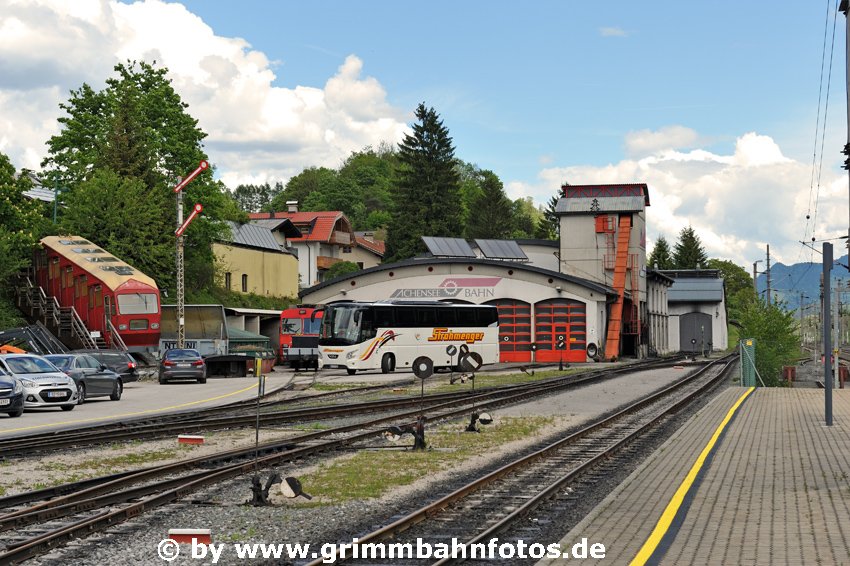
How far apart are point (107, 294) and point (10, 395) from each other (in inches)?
1025

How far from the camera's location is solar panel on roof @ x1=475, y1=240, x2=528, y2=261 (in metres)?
88.4

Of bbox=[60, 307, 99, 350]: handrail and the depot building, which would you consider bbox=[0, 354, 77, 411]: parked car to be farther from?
the depot building

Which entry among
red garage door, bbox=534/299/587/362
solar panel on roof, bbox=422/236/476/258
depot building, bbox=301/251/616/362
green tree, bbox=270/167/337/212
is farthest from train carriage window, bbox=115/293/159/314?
green tree, bbox=270/167/337/212

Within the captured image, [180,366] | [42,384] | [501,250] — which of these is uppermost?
[501,250]

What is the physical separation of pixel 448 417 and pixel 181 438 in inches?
357

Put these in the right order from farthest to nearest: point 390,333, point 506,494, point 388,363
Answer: point 388,363 < point 390,333 < point 506,494

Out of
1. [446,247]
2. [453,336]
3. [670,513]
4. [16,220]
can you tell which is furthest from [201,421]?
[446,247]

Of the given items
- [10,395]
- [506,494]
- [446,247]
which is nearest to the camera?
[506,494]

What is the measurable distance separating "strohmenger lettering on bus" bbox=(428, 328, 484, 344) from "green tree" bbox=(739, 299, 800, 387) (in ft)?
63.6

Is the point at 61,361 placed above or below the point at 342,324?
below

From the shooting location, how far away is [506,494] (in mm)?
15469

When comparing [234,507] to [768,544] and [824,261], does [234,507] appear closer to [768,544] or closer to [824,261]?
[768,544]

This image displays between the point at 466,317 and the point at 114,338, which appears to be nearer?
the point at 114,338

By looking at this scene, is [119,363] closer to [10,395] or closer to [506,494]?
[10,395]
